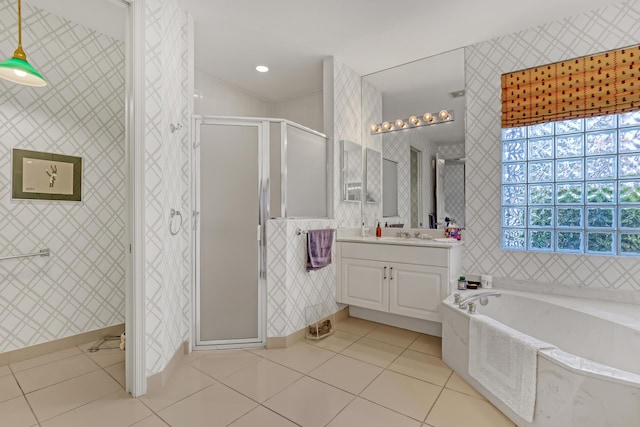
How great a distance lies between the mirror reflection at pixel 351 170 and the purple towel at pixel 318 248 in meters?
0.58

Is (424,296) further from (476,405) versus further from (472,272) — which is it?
(476,405)

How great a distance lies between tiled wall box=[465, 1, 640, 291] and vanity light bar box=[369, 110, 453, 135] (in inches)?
8.8

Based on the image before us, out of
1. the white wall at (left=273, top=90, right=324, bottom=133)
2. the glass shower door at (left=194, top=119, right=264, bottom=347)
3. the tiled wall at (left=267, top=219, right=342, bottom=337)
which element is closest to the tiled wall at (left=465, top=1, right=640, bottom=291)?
the tiled wall at (left=267, top=219, right=342, bottom=337)

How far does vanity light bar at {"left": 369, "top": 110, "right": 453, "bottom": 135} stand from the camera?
2.97 metres

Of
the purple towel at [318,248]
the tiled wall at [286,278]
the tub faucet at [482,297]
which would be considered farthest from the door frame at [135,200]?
the tub faucet at [482,297]

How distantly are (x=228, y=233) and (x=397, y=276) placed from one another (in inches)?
63.9

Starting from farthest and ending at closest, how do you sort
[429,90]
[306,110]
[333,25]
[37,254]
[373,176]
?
[306,110] → [373,176] → [429,90] → [333,25] → [37,254]

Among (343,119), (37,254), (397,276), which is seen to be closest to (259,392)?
(397,276)

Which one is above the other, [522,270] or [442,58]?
[442,58]

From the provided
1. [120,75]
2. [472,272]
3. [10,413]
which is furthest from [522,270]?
[120,75]

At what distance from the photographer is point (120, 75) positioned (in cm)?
286

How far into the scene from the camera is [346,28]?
2.61 metres

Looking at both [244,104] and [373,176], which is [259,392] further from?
[244,104]

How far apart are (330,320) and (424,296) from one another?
968mm
